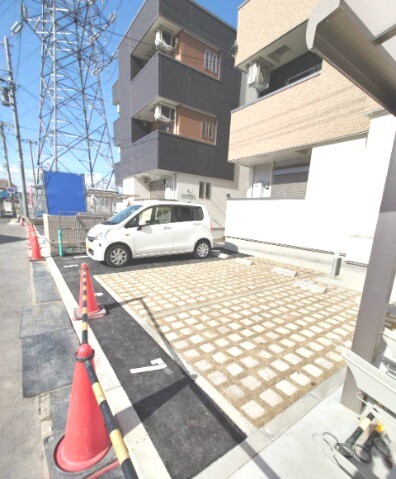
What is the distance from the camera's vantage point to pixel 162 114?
476 inches

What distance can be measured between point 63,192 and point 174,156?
6.00 meters

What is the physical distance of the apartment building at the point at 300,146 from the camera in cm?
521

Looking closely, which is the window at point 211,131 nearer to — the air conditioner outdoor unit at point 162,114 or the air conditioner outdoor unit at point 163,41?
the air conditioner outdoor unit at point 162,114

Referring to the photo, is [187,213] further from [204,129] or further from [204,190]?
[204,129]

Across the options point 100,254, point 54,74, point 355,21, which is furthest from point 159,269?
point 54,74

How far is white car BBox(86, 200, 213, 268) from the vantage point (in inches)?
245

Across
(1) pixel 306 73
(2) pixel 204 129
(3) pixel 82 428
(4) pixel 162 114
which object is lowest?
(3) pixel 82 428

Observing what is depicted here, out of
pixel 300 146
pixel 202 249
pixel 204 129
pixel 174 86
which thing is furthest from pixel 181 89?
pixel 202 249

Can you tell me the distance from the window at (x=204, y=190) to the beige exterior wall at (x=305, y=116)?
4.50 metres

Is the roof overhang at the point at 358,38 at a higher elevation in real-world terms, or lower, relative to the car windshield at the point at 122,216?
higher

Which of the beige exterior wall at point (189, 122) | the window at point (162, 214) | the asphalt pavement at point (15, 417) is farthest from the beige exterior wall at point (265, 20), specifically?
the asphalt pavement at point (15, 417)

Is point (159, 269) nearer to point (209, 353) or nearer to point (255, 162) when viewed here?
point (209, 353)

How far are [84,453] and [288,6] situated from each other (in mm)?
10578

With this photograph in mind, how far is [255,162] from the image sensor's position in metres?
9.65
